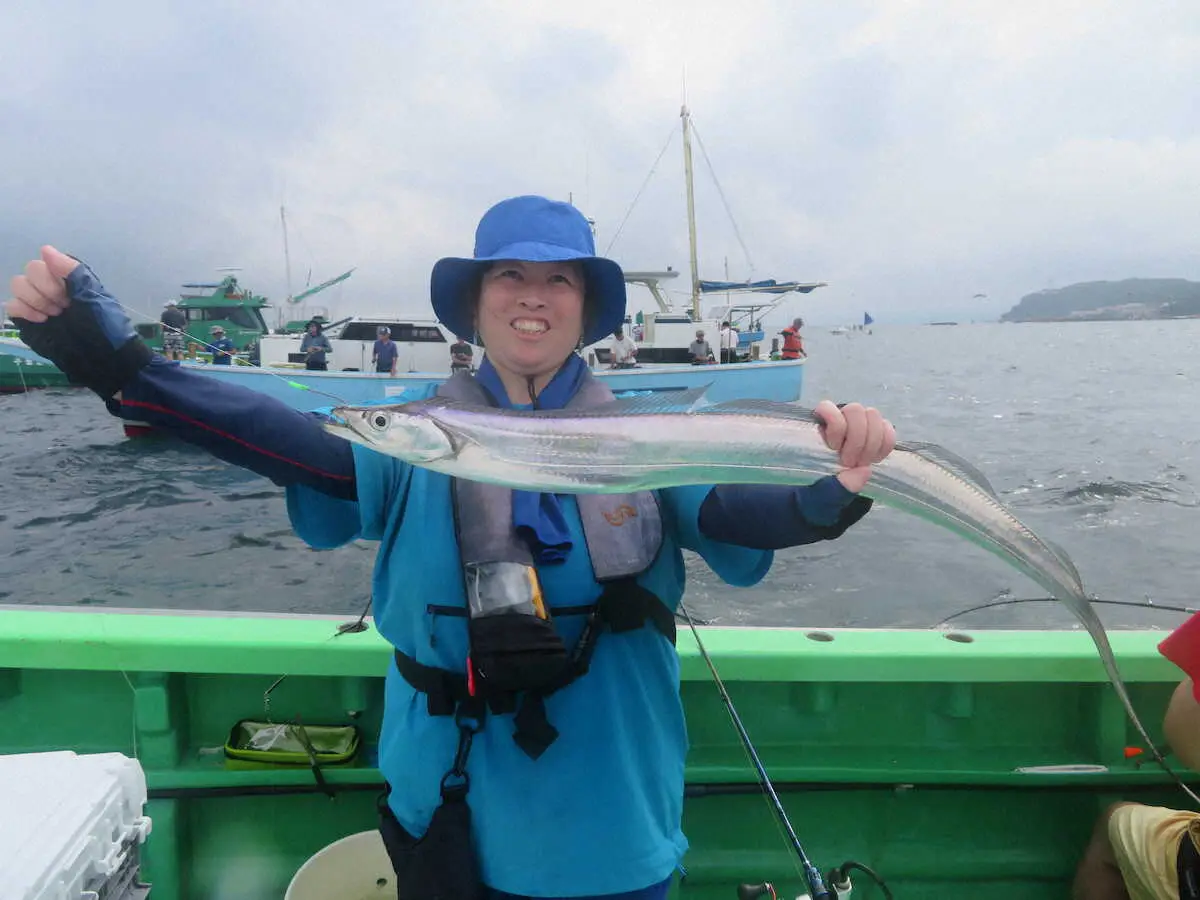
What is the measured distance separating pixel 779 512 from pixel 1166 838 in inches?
93.9

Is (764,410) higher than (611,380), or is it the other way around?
(764,410)

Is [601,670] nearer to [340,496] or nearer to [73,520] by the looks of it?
[340,496]

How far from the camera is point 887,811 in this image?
3547mm

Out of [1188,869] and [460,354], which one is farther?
[460,354]

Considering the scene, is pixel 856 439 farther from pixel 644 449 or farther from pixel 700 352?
pixel 700 352

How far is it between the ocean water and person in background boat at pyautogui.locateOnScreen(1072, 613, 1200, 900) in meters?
1.81

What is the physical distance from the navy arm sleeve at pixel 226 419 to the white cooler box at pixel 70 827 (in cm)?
114

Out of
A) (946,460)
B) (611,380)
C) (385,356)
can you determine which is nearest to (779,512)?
(946,460)

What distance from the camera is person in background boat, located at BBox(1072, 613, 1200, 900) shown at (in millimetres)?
2721

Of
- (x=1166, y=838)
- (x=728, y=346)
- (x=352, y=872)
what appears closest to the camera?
(x=1166, y=838)

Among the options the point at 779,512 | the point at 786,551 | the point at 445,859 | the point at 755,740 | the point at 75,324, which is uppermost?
the point at 75,324

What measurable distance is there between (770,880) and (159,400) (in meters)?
3.36

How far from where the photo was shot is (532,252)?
2096 mm

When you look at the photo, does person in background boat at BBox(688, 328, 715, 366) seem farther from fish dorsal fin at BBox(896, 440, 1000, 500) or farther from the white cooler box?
the white cooler box
